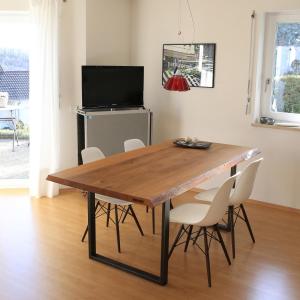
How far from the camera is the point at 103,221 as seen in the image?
14.3ft

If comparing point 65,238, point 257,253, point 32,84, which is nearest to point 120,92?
point 32,84

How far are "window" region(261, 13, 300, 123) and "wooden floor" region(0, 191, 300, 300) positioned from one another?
1206mm

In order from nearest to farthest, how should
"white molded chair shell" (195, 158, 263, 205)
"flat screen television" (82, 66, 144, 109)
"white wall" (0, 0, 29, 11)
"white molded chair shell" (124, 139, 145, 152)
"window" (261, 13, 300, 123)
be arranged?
"white molded chair shell" (195, 158, 263, 205), "white molded chair shell" (124, 139, 145, 152), "window" (261, 13, 300, 123), "white wall" (0, 0, 29, 11), "flat screen television" (82, 66, 144, 109)

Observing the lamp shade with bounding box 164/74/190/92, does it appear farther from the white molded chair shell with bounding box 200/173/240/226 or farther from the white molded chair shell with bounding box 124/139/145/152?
the white molded chair shell with bounding box 200/173/240/226

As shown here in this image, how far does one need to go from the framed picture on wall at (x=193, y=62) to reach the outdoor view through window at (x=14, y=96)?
1.70m

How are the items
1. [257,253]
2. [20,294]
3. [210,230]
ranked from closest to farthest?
1. [20,294]
2. [257,253]
3. [210,230]

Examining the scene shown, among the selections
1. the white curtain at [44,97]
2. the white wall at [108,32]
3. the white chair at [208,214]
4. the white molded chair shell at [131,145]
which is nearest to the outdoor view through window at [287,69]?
the white molded chair shell at [131,145]

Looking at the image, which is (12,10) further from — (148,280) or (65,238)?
(148,280)

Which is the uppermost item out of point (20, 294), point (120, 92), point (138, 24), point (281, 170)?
point (138, 24)

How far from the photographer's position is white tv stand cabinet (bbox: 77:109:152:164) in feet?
16.2

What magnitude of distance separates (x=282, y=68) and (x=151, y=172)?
2.44 metres

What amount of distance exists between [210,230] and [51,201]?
1912 mm

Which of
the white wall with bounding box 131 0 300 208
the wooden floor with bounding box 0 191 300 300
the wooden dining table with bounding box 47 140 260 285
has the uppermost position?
the white wall with bounding box 131 0 300 208

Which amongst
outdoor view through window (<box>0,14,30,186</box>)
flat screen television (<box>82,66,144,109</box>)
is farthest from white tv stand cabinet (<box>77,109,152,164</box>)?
outdoor view through window (<box>0,14,30,186</box>)
